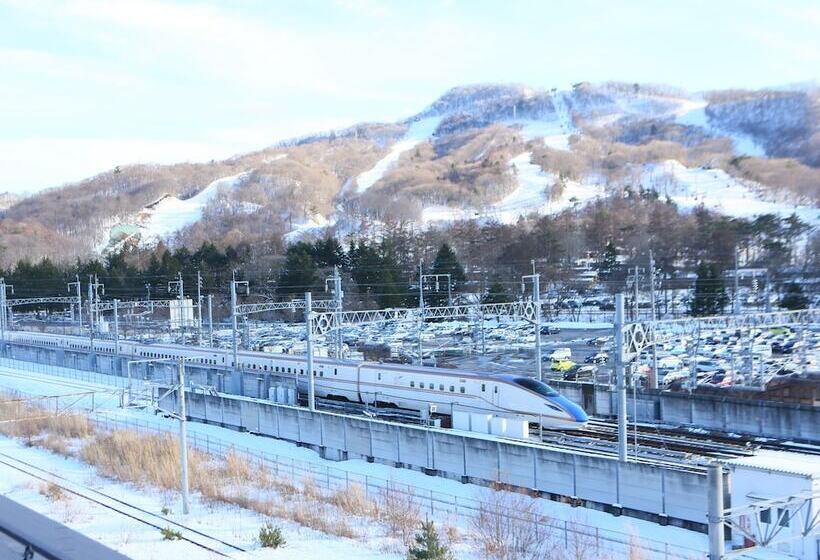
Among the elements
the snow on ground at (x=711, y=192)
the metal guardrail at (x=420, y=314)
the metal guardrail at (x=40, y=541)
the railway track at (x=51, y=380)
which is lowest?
the railway track at (x=51, y=380)

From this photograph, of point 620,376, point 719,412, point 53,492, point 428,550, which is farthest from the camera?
point 719,412

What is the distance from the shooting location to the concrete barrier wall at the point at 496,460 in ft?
49.2

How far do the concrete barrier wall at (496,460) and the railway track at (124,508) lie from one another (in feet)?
21.4

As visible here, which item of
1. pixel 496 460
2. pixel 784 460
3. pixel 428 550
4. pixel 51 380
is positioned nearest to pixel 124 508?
pixel 496 460

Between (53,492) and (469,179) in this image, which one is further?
(469,179)

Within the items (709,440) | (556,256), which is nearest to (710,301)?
(556,256)

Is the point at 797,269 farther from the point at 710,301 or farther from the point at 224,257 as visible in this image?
the point at 224,257

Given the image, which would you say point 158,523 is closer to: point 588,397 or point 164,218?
point 588,397

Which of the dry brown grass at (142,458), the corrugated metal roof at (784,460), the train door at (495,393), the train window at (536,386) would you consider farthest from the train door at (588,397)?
the dry brown grass at (142,458)

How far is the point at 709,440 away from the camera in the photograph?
20.9m

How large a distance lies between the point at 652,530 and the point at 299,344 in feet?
118

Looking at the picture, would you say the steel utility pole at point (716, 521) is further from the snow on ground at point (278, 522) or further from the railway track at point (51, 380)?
the railway track at point (51, 380)

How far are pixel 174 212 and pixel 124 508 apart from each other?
135 meters

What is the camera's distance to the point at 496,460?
17.8 m
